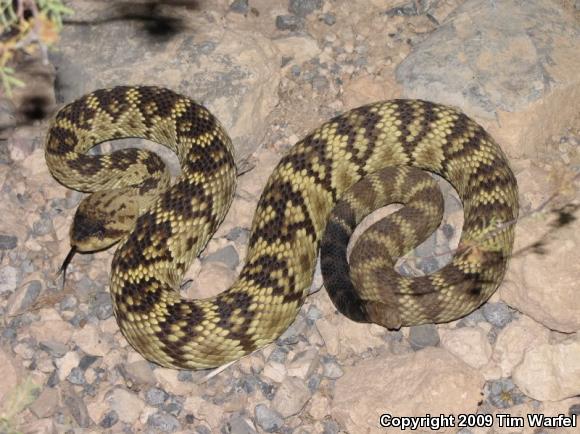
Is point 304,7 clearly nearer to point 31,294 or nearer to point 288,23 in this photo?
point 288,23

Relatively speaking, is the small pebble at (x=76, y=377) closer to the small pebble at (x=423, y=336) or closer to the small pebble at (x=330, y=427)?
the small pebble at (x=330, y=427)

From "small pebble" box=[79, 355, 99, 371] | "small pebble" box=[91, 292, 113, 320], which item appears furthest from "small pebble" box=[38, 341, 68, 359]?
"small pebble" box=[91, 292, 113, 320]

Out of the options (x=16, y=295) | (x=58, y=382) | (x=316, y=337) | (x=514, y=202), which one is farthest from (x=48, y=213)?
(x=514, y=202)

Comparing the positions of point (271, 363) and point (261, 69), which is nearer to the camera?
point (271, 363)

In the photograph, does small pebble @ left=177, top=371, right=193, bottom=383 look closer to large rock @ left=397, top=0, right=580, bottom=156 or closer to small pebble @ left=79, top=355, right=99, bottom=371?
small pebble @ left=79, top=355, right=99, bottom=371

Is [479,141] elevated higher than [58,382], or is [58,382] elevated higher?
[479,141]

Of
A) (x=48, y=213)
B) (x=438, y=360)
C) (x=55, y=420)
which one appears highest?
(x=438, y=360)

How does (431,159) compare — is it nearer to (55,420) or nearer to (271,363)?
(271,363)
